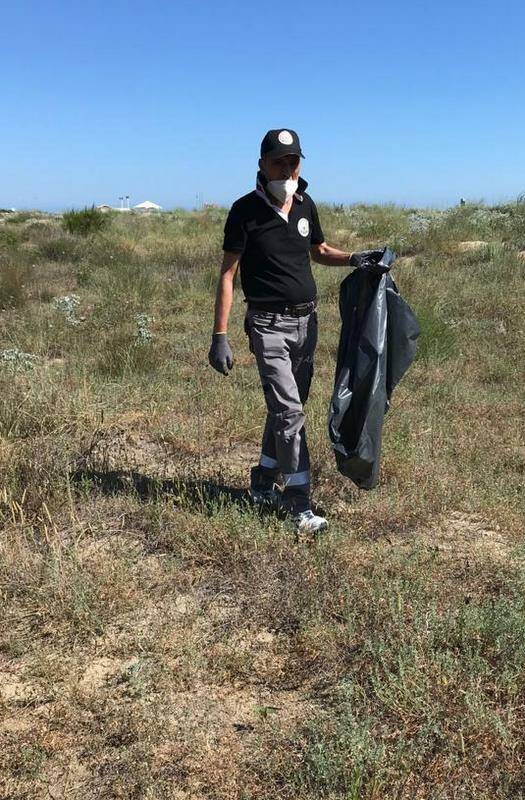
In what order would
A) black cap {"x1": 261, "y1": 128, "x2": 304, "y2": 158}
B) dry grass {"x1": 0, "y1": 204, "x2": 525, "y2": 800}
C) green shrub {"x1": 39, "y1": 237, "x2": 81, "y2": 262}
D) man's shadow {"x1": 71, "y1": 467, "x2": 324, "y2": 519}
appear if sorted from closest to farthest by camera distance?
dry grass {"x1": 0, "y1": 204, "x2": 525, "y2": 800}, black cap {"x1": 261, "y1": 128, "x2": 304, "y2": 158}, man's shadow {"x1": 71, "y1": 467, "x2": 324, "y2": 519}, green shrub {"x1": 39, "y1": 237, "x2": 81, "y2": 262}

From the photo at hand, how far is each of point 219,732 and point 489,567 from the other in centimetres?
149

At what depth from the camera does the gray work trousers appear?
3199 mm

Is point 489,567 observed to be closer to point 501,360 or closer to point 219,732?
point 219,732

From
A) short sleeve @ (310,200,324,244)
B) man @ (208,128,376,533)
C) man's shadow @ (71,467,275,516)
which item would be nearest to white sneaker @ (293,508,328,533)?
man @ (208,128,376,533)

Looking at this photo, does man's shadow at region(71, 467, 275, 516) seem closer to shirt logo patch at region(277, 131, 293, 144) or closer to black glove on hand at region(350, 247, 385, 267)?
black glove on hand at region(350, 247, 385, 267)

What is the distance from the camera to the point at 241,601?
2.73 metres

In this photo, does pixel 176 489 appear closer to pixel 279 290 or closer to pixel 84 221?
pixel 279 290

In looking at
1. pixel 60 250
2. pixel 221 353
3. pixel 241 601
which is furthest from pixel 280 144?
pixel 60 250

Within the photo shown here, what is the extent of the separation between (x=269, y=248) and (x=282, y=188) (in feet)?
0.95

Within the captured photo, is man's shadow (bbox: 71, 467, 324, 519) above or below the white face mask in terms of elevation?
below

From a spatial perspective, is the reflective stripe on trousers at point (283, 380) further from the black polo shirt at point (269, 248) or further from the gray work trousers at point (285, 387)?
the black polo shirt at point (269, 248)

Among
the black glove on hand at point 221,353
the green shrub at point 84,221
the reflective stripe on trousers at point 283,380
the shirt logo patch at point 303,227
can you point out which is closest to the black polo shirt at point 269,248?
the shirt logo patch at point 303,227

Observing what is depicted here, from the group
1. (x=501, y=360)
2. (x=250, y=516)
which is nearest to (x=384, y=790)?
(x=250, y=516)

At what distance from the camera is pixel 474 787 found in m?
1.83
